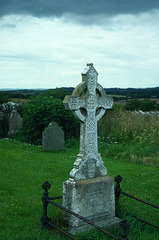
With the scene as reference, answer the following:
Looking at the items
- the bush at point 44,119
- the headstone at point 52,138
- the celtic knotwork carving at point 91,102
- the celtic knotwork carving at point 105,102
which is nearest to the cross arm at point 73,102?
the celtic knotwork carving at point 91,102

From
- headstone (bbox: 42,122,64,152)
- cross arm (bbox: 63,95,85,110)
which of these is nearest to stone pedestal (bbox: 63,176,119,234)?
cross arm (bbox: 63,95,85,110)

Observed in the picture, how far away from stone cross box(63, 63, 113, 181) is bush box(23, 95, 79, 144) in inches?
376

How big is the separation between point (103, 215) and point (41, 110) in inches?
403

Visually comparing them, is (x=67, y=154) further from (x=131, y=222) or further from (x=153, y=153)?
(x=131, y=222)

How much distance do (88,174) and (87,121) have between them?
0.98m

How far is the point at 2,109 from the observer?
1933 centimetres

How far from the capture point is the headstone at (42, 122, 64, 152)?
1280cm

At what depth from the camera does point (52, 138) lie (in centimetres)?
1297

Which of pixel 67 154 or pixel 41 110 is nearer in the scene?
pixel 67 154

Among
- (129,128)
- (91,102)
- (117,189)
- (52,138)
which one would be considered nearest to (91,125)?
(91,102)

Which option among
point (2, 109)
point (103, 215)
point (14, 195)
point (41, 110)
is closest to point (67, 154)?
point (41, 110)

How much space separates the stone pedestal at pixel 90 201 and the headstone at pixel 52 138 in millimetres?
7363

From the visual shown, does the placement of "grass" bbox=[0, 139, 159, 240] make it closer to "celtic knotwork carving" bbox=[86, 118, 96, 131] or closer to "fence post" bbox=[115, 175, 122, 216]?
"fence post" bbox=[115, 175, 122, 216]

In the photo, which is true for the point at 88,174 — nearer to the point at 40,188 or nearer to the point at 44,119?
the point at 40,188
